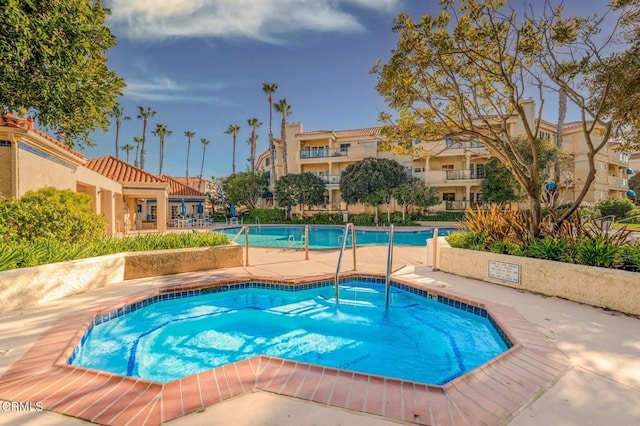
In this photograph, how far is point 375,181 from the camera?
1049 inches

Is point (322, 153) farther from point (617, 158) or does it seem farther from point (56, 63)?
point (617, 158)

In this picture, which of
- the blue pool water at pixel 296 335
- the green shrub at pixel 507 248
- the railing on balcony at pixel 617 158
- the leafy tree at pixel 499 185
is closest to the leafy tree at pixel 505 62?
the green shrub at pixel 507 248

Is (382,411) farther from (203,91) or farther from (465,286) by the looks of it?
(203,91)

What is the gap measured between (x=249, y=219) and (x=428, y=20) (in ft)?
92.5

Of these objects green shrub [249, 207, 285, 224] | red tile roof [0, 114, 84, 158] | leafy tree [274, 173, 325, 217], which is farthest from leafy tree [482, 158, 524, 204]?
red tile roof [0, 114, 84, 158]

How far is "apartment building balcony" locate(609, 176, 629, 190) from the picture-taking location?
34.2 m

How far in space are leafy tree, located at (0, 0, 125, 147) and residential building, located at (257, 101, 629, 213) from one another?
2278cm

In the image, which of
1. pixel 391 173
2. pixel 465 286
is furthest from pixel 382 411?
pixel 391 173

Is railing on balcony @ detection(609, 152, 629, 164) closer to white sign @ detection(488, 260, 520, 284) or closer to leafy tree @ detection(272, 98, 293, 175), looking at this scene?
leafy tree @ detection(272, 98, 293, 175)

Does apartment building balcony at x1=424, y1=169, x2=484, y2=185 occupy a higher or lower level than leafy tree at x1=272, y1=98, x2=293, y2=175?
lower

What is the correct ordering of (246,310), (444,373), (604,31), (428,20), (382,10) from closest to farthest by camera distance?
(444,373) → (246,310) → (604,31) → (428,20) → (382,10)

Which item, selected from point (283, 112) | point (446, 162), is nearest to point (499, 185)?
point (446, 162)

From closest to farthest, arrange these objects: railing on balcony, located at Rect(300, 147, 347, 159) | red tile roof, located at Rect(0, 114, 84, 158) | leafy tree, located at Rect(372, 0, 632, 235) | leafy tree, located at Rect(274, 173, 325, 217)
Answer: leafy tree, located at Rect(372, 0, 632, 235) → red tile roof, located at Rect(0, 114, 84, 158) → leafy tree, located at Rect(274, 173, 325, 217) → railing on balcony, located at Rect(300, 147, 347, 159)

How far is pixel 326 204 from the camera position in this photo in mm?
34188
